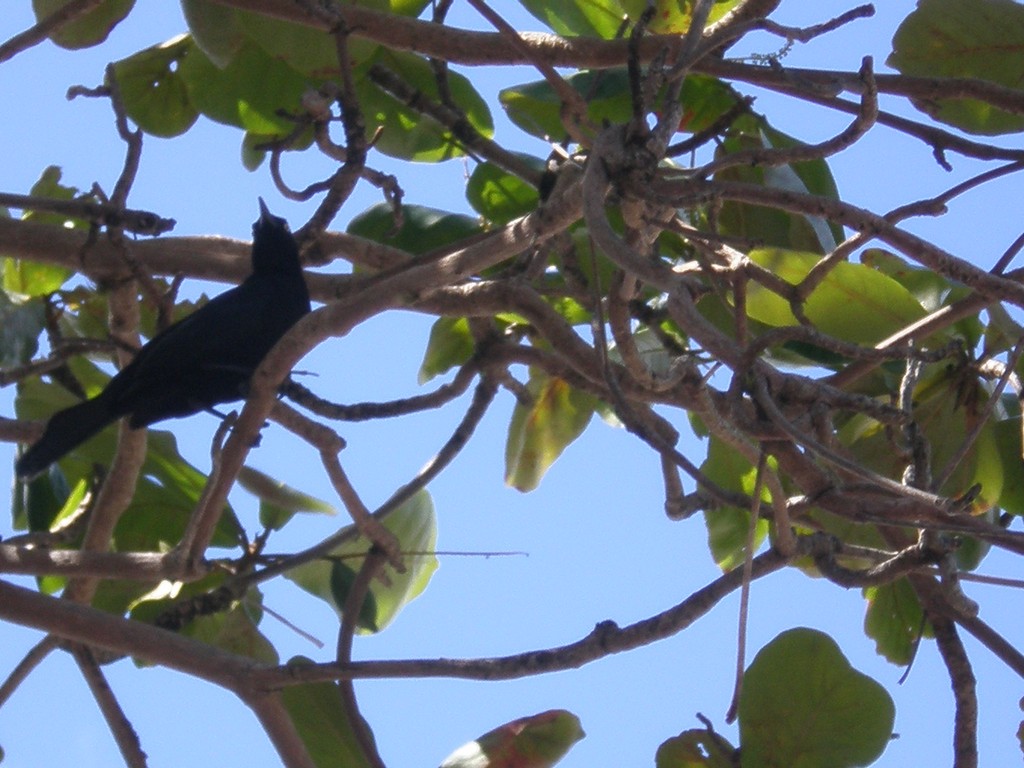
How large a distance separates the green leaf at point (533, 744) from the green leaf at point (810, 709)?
0.33m

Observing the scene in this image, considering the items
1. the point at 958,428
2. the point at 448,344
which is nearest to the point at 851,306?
the point at 958,428

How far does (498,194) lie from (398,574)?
112 cm

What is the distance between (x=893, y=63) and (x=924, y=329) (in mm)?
955

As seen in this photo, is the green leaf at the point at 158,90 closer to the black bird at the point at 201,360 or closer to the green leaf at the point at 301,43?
the black bird at the point at 201,360

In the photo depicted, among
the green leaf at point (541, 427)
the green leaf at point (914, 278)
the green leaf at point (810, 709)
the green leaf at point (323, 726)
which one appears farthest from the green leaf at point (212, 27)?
the green leaf at point (810, 709)

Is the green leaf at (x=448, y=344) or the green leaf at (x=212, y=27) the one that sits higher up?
the green leaf at (x=212, y=27)

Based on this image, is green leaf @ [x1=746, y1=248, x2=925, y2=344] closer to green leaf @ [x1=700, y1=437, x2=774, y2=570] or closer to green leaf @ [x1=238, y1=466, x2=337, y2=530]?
green leaf @ [x1=700, y1=437, x2=774, y2=570]

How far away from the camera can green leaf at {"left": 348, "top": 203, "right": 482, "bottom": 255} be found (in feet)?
10.7

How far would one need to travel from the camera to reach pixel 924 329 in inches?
91.4

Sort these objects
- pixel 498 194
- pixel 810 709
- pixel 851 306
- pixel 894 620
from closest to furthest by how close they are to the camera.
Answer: pixel 810 709 < pixel 851 306 < pixel 894 620 < pixel 498 194

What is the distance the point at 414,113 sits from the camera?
3371 millimetres

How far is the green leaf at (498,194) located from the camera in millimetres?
3328

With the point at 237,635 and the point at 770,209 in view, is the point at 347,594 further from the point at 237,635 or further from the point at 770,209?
the point at 770,209

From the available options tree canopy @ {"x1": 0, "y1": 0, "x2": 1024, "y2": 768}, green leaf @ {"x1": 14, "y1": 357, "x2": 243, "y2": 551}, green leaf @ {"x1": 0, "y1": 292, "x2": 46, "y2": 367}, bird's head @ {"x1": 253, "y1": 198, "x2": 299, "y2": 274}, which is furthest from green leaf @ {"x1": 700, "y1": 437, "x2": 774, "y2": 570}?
green leaf @ {"x1": 0, "y1": 292, "x2": 46, "y2": 367}
